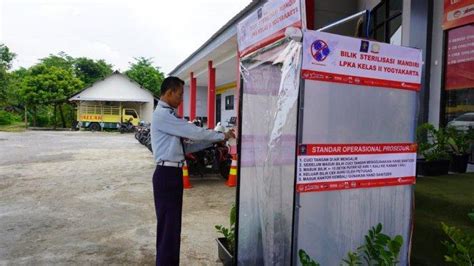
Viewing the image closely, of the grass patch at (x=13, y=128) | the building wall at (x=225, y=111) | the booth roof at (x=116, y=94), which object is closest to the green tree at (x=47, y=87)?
the grass patch at (x=13, y=128)

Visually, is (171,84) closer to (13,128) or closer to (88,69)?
(13,128)

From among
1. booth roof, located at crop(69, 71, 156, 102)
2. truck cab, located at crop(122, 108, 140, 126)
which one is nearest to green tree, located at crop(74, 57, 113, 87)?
booth roof, located at crop(69, 71, 156, 102)

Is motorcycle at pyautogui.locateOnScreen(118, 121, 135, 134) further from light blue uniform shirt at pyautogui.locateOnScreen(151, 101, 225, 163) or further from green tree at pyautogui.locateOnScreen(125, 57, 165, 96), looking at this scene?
light blue uniform shirt at pyautogui.locateOnScreen(151, 101, 225, 163)

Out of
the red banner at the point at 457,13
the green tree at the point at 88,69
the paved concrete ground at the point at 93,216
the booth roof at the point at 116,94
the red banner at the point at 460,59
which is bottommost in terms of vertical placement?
the paved concrete ground at the point at 93,216

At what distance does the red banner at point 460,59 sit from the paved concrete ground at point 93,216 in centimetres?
343

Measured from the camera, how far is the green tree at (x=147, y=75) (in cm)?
4097

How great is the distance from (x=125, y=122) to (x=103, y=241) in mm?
26534

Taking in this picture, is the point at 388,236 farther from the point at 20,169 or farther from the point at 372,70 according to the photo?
the point at 20,169

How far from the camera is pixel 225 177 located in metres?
8.44

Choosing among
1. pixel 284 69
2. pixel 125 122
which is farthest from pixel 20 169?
pixel 125 122

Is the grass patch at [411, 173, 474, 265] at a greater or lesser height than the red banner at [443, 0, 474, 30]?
lesser

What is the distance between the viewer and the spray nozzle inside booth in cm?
218

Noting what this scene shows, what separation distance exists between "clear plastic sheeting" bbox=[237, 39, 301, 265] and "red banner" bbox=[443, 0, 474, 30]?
3260 millimetres

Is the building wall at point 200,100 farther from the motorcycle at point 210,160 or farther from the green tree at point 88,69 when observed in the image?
the green tree at point 88,69
